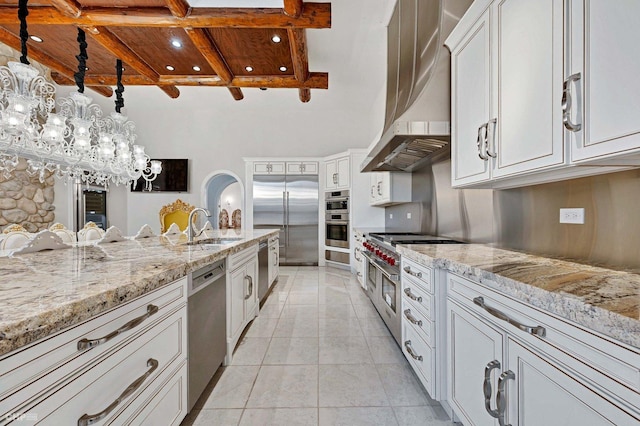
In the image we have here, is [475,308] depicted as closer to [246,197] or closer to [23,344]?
[23,344]

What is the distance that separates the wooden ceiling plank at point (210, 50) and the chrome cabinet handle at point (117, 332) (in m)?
3.34

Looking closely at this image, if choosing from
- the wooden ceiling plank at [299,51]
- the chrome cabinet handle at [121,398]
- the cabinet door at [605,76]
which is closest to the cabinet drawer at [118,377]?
the chrome cabinet handle at [121,398]

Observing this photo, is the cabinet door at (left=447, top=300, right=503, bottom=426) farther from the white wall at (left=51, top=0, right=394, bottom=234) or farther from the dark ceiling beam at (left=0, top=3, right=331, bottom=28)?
the white wall at (left=51, top=0, right=394, bottom=234)

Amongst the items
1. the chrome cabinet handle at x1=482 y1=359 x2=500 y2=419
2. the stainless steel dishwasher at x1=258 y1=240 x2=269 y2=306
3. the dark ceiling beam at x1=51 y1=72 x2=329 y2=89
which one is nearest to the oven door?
the stainless steel dishwasher at x1=258 y1=240 x2=269 y2=306

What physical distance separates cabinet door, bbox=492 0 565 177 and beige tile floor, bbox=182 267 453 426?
144cm

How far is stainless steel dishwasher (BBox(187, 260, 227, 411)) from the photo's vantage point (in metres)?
1.47

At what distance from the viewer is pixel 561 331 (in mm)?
770

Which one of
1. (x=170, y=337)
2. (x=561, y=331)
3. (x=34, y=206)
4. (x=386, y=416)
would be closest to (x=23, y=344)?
(x=170, y=337)

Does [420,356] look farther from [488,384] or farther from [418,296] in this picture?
[488,384]

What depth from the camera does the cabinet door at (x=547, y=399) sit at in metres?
0.66

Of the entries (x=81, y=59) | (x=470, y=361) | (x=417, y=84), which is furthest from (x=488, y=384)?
(x=81, y=59)

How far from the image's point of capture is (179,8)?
9.36 feet

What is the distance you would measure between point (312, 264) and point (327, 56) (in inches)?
157

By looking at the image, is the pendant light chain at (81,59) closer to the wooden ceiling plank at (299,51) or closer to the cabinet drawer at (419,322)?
the wooden ceiling plank at (299,51)
